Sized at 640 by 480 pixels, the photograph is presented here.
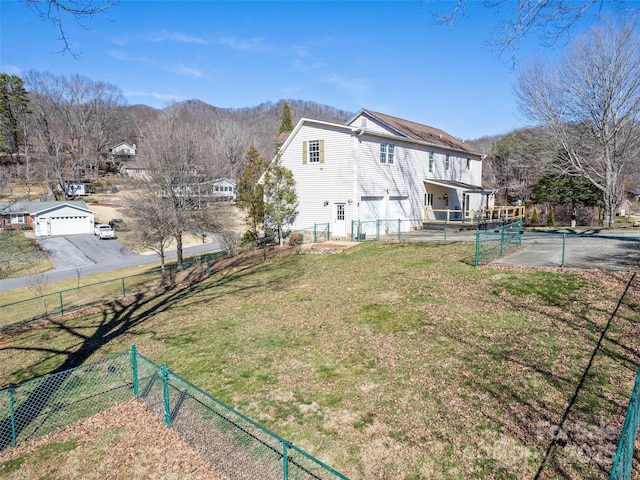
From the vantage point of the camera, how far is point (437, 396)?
22.2 ft

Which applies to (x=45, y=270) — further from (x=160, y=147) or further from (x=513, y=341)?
(x=513, y=341)

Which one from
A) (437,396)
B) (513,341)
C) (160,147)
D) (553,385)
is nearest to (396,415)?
(437,396)

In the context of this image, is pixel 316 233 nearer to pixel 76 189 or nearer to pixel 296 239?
pixel 296 239

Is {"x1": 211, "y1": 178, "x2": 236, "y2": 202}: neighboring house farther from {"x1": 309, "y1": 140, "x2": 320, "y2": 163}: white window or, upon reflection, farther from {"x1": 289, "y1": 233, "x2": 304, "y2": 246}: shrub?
{"x1": 309, "y1": 140, "x2": 320, "y2": 163}: white window

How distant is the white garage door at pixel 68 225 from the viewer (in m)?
43.1

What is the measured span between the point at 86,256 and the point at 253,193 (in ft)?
69.3

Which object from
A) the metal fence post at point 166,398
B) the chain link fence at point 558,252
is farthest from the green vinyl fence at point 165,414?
the chain link fence at point 558,252

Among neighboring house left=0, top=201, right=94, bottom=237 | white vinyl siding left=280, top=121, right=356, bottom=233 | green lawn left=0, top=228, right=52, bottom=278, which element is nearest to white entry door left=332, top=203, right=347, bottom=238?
white vinyl siding left=280, top=121, right=356, bottom=233

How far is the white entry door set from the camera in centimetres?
2307

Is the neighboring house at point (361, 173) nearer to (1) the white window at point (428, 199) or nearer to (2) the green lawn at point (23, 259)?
(1) the white window at point (428, 199)

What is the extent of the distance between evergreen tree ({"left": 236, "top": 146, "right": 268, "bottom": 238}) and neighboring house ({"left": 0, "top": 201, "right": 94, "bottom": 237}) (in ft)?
99.1

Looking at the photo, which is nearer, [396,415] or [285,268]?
[396,415]

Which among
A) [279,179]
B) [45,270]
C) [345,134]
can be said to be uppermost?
[345,134]

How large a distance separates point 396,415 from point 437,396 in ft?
3.05
